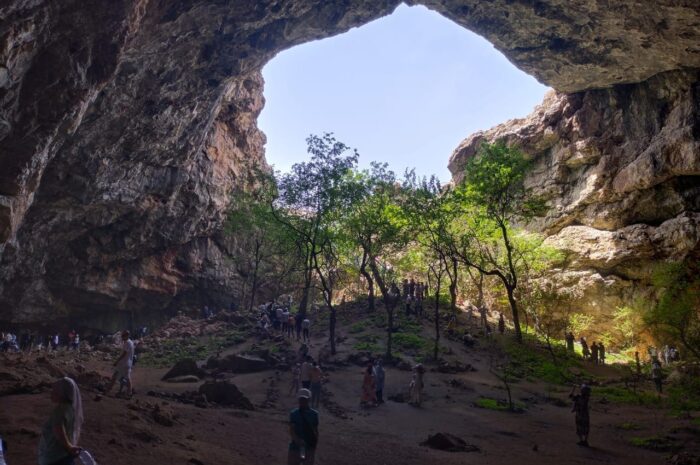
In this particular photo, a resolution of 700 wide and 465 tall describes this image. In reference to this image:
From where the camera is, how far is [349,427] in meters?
16.1

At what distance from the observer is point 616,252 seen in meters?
43.0

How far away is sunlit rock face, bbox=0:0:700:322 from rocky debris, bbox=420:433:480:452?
18.7 meters

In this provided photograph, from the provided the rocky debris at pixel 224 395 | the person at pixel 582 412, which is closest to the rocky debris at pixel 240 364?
the rocky debris at pixel 224 395

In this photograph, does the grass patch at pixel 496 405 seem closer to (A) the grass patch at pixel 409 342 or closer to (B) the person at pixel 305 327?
(A) the grass patch at pixel 409 342

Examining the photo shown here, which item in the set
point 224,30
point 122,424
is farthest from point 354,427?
point 224,30

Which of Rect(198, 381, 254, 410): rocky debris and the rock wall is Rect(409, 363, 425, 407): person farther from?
the rock wall

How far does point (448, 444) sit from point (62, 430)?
36.6 feet

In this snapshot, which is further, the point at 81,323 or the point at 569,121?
the point at 569,121

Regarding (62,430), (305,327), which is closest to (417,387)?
(305,327)

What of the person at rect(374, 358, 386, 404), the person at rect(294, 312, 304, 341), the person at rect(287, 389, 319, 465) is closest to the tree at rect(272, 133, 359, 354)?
the person at rect(294, 312, 304, 341)

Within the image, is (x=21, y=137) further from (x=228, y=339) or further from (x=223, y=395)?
(x=228, y=339)

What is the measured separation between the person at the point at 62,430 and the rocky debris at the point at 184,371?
16.3m

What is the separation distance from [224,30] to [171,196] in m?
17.3

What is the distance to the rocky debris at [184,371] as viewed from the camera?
21611 mm
